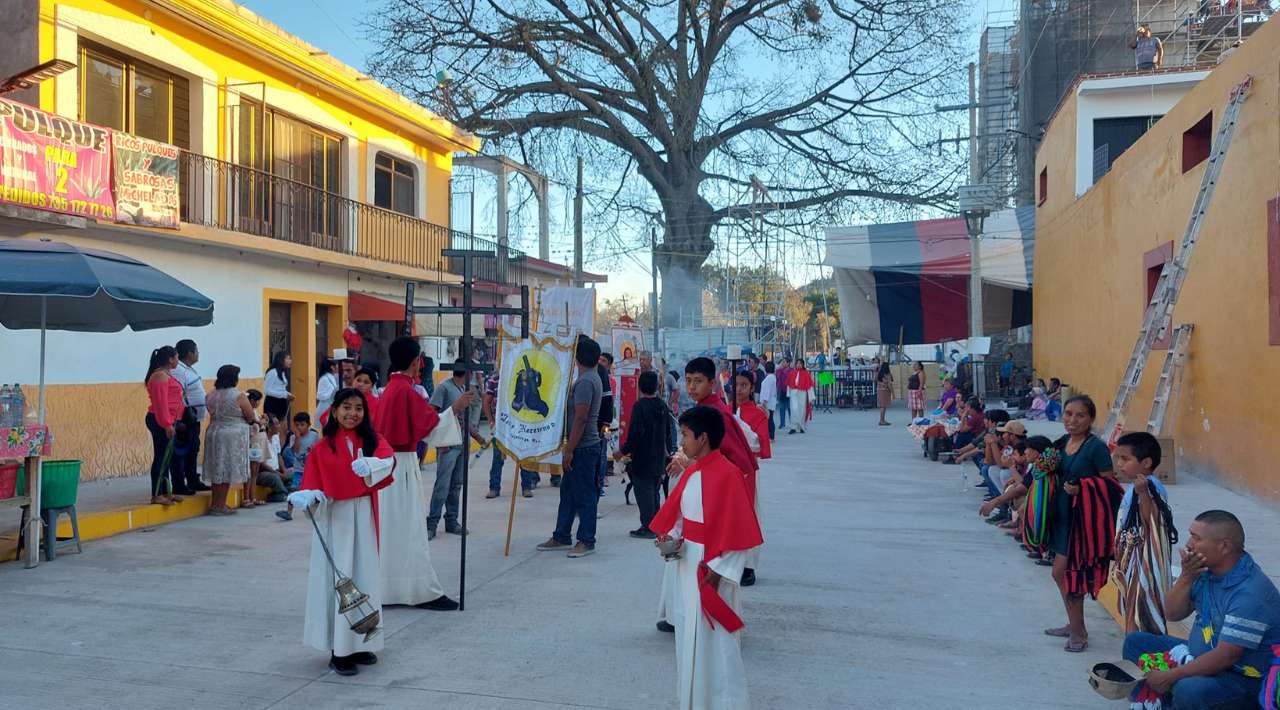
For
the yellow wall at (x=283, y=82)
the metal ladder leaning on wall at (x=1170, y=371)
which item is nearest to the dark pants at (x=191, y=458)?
the yellow wall at (x=283, y=82)

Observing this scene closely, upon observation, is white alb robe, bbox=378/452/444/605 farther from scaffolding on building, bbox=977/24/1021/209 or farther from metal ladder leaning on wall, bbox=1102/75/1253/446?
scaffolding on building, bbox=977/24/1021/209

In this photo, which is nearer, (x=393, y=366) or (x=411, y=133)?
(x=393, y=366)

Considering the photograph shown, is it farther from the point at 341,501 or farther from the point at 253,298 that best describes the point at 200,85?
the point at 341,501

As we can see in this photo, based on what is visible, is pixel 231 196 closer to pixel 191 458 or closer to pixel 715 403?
pixel 191 458

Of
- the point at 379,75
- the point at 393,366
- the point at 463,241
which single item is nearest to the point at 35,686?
the point at 393,366

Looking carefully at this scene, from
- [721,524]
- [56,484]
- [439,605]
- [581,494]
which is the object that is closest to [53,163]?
[56,484]

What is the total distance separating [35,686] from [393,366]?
295cm

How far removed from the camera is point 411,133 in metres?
21.2

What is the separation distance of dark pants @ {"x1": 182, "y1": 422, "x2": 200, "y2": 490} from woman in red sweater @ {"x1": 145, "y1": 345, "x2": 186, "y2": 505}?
22 centimetres

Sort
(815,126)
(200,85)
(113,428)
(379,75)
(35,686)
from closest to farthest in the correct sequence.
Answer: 1. (35,686)
2. (113,428)
3. (200,85)
4. (379,75)
5. (815,126)

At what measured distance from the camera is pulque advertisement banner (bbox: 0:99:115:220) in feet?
35.0

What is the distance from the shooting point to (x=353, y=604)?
198 inches

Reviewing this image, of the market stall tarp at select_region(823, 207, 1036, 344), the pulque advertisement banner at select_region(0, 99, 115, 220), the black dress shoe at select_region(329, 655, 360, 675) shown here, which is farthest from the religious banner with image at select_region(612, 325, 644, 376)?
the black dress shoe at select_region(329, 655, 360, 675)

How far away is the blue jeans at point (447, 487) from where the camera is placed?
8.95m
